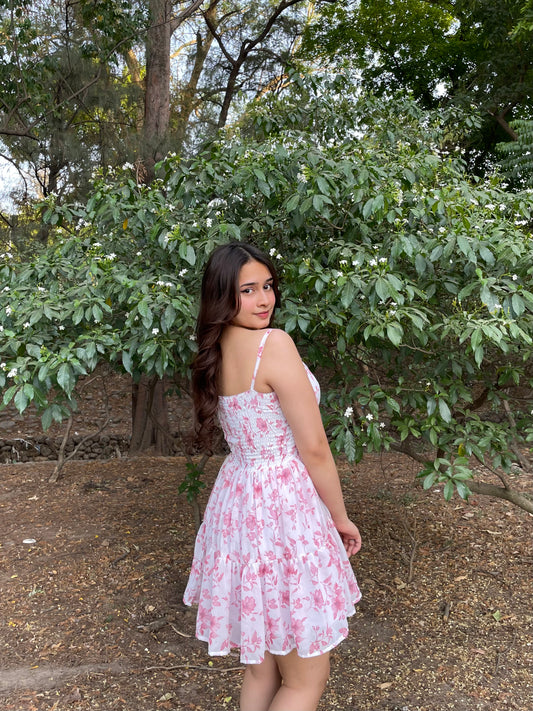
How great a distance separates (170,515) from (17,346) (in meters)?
2.38

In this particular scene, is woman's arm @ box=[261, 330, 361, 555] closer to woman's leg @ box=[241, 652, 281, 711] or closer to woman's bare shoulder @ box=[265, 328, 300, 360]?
woman's bare shoulder @ box=[265, 328, 300, 360]

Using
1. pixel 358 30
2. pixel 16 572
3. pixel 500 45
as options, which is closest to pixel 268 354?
pixel 16 572

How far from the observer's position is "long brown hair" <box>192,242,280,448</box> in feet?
5.85

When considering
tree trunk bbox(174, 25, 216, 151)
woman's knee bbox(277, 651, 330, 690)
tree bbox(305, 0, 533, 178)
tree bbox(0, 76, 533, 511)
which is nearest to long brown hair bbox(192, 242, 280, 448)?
tree bbox(0, 76, 533, 511)

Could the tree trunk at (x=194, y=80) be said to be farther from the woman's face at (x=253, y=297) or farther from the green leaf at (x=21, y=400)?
the woman's face at (x=253, y=297)

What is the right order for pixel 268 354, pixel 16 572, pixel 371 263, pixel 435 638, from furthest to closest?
pixel 16 572 < pixel 435 638 < pixel 371 263 < pixel 268 354

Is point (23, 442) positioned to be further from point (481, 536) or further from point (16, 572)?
point (481, 536)

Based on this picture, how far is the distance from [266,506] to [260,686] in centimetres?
55

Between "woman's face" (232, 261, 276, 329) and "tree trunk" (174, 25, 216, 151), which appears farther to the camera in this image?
"tree trunk" (174, 25, 216, 151)

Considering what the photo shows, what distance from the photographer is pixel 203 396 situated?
6.21ft

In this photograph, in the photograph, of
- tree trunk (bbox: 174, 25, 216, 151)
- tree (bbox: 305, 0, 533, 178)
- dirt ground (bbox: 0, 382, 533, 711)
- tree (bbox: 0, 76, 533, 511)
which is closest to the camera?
tree (bbox: 0, 76, 533, 511)

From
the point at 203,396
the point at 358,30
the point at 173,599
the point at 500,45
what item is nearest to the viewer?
the point at 203,396

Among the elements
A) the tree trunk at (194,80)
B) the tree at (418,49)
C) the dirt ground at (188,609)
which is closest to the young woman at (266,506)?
the dirt ground at (188,609)

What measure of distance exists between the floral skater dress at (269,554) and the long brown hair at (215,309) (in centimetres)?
7
